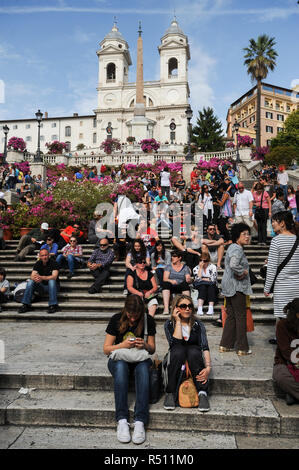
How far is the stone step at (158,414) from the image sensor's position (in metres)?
3.62

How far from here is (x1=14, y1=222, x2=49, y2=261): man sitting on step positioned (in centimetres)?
983

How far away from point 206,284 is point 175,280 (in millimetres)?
615

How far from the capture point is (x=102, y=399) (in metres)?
4.06

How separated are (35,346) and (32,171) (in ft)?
82.7

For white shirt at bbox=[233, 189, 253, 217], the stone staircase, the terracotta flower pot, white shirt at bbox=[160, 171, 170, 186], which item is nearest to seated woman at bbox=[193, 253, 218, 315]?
the stone staircase

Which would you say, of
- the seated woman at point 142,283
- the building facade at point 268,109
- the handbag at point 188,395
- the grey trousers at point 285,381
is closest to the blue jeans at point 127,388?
the handbag at point 188,395

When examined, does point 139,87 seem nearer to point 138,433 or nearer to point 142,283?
point 142,283

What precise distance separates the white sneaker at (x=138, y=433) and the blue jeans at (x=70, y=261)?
562 cm

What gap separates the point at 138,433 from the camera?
340 cm

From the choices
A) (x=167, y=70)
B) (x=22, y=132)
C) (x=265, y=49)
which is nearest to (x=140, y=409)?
(x=265, y=49)

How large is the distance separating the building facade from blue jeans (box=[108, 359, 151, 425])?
70.6 metres

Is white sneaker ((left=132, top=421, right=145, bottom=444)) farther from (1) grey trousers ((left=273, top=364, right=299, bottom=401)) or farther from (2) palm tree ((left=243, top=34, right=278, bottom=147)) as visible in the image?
(2) palm tree ((left=243, top=34, right=278, bottom=147))

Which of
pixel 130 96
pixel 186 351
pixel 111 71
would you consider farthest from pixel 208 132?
pixel 186 351
